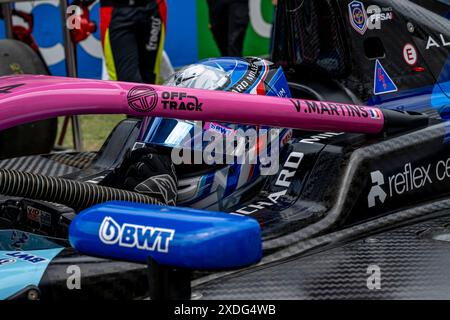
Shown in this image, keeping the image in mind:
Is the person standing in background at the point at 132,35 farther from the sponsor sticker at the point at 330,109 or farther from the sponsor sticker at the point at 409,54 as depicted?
the sponsor sticker at the point at 330,109

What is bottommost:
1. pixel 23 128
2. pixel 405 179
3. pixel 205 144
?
pixel 23 128

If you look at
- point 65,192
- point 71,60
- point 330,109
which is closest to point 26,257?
point 65,192

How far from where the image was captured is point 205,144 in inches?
108

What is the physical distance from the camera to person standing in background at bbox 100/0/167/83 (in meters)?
5.47

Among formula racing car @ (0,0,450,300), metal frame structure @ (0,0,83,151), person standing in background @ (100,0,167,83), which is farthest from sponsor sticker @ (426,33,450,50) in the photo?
metal frame structure @ (0,0,83,151)

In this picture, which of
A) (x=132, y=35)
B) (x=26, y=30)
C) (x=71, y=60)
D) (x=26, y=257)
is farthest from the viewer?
(x=26, y=30)

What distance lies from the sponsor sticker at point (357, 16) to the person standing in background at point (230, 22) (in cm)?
386

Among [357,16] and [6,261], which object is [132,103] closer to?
[6,261]

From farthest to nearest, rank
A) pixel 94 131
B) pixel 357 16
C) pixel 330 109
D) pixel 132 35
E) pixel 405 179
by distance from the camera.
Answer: pixel 94 131, pixel 132 35, pixel 357 16, pixel 405 179, pixel 330 109

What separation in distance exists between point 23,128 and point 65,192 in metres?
2.59

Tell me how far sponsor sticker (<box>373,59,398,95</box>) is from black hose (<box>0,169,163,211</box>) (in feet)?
3.31

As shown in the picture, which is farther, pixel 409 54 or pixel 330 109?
pixel 409 54

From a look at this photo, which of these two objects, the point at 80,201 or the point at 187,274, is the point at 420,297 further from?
the point at 80,201
